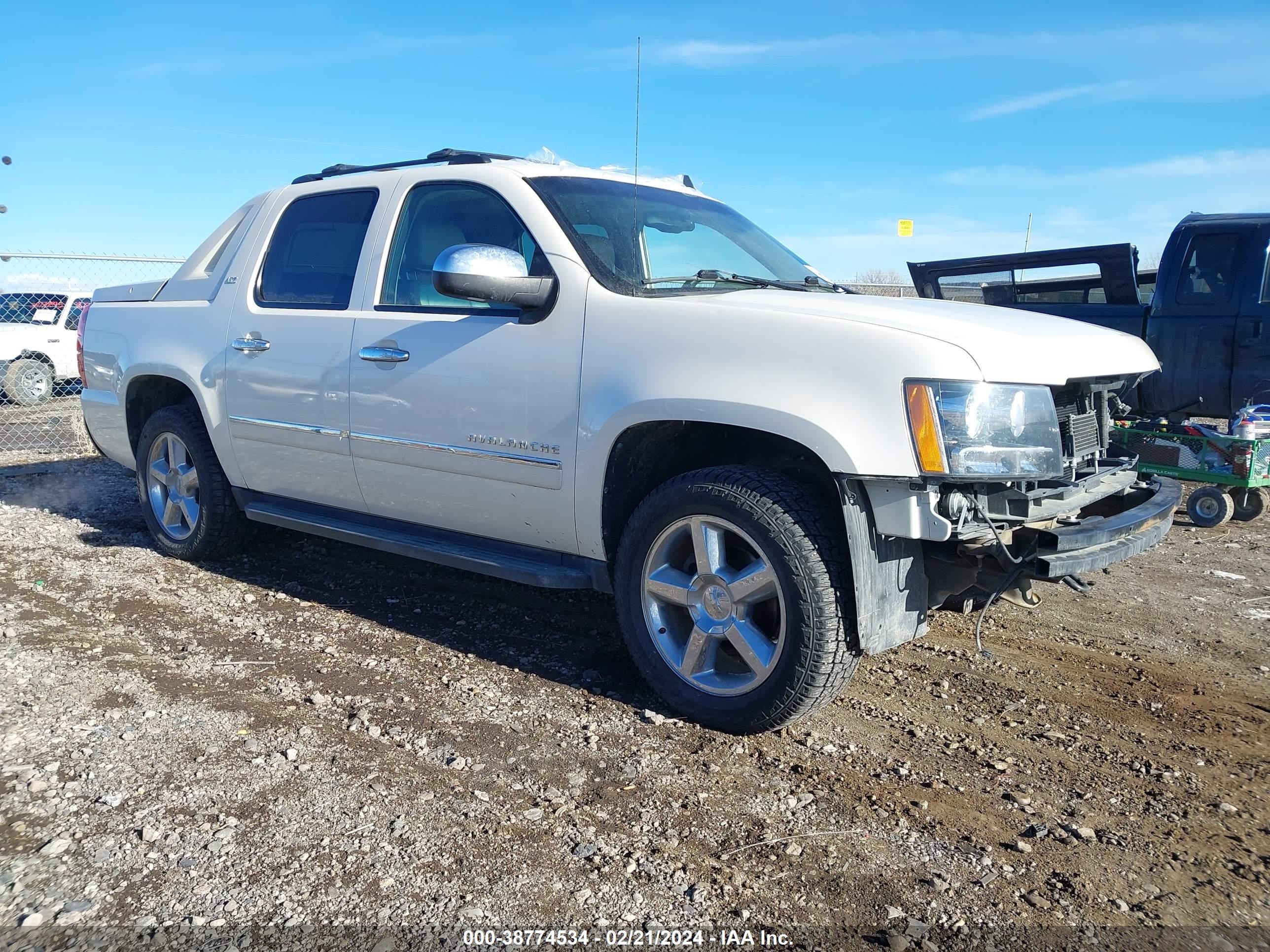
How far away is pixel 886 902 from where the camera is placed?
2.33 metres

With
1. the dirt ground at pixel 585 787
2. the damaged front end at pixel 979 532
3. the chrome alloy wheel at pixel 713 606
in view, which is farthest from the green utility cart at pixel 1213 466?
the chrome alloy wheel at pixel 713 606

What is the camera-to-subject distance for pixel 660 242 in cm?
→ 394

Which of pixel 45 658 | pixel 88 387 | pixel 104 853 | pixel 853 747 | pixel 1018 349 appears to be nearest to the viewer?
pixel 104 853

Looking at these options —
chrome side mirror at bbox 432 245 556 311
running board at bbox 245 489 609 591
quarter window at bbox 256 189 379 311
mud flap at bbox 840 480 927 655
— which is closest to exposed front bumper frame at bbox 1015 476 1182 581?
mud flap at bbox 840 480 927 655

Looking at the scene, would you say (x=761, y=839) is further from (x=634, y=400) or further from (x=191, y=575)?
(x=191, y=575)

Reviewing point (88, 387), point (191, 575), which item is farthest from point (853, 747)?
point (88, 387)

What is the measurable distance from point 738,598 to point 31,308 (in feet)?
51.8

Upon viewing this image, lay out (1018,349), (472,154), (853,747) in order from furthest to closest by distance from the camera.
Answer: (472,154) < (853,747) < (1018,349)

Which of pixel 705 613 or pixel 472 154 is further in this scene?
pixel 472 154

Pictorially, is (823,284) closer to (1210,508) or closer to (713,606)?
(713,606)

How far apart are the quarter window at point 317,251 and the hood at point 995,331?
185cm

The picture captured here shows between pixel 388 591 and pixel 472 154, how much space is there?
2.24 m

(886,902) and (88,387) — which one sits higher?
(88,387)

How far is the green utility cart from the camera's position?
260 inches
